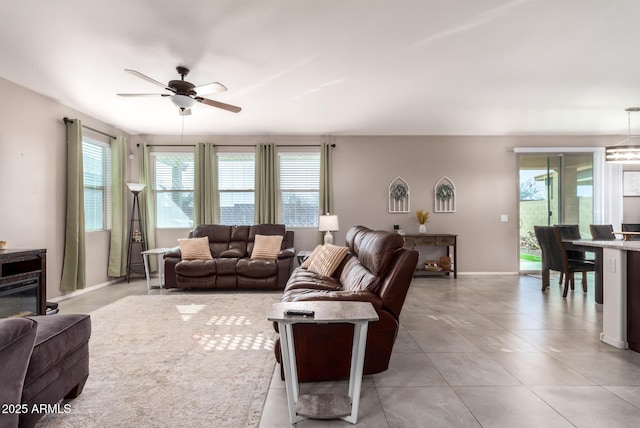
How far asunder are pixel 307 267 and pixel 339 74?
90.3 inches

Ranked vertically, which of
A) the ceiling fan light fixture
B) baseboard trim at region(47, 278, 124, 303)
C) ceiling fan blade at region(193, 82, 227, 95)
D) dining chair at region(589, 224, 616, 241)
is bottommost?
baseboard trim at region(47, 278, 124, 303)

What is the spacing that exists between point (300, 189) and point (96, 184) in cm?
336

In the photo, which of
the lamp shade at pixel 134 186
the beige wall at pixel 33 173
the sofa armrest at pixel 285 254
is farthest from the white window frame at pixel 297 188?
the beige wall at pixel 33 173

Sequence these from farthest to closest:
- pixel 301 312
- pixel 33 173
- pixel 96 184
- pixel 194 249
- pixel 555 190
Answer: pixel 555 190 < pixel 96 184 < pixel 194 249 < pixel 33 173 < pixel 301 312

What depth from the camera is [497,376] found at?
215cm

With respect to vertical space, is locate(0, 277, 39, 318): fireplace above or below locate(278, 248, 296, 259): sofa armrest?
below

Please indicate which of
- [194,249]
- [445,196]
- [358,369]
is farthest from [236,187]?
[358,369]

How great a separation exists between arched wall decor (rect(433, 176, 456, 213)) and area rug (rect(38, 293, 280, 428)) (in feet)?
12.8

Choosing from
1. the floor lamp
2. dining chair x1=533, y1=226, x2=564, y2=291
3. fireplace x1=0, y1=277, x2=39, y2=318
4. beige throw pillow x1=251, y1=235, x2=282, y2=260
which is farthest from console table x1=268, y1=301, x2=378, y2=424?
the floor lamp

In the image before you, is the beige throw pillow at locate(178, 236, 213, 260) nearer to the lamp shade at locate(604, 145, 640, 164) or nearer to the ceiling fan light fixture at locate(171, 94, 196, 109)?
the ceiling fan light fixture at locate(171, 94, 196, 109)

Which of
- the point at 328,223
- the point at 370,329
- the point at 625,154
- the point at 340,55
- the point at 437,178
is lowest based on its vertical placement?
the point at 370,329

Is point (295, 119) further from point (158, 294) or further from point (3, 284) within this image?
point (3, 284)

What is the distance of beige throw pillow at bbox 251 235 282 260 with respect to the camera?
200 inches

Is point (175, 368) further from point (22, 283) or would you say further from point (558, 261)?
point (558, 261)
